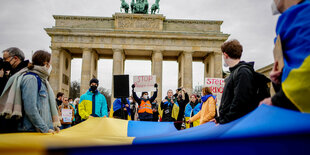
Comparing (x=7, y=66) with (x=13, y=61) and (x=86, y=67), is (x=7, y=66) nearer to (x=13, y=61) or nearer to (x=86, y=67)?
(x=13, y=61)

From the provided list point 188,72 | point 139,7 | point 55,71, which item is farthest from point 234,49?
point 139,7

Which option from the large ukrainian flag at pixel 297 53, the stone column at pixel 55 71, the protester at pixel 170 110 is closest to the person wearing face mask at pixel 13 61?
the large ukrainian flag at pixel 297 53

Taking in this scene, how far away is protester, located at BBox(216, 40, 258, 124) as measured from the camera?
97.6 inches

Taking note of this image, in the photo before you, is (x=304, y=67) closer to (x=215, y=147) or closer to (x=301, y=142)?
(x=301, y=142)

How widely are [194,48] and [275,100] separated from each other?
115ft

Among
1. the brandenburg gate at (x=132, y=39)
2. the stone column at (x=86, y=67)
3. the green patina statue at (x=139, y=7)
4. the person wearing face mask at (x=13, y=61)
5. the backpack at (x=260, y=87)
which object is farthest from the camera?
the green patina statue at (x=139, y=7)

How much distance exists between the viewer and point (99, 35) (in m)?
35.3

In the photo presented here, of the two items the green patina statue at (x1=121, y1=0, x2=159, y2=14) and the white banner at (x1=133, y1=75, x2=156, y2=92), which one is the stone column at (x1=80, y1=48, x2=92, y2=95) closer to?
the green patina statue at (x1=121, y1=0, x2=159, y2=14)

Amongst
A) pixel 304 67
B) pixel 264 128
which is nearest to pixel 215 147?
pixel 264 128

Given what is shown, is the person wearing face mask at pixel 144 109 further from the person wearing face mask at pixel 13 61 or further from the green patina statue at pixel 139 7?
the green patina statue at pixel 139 7

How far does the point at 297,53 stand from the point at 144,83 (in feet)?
29.9

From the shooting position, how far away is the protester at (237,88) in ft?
8.13

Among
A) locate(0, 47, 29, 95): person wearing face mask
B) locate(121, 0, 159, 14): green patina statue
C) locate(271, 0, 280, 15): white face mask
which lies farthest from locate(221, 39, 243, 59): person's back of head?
locate(121, 0, 159, 14): green patina statue

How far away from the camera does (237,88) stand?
8.46 feet
